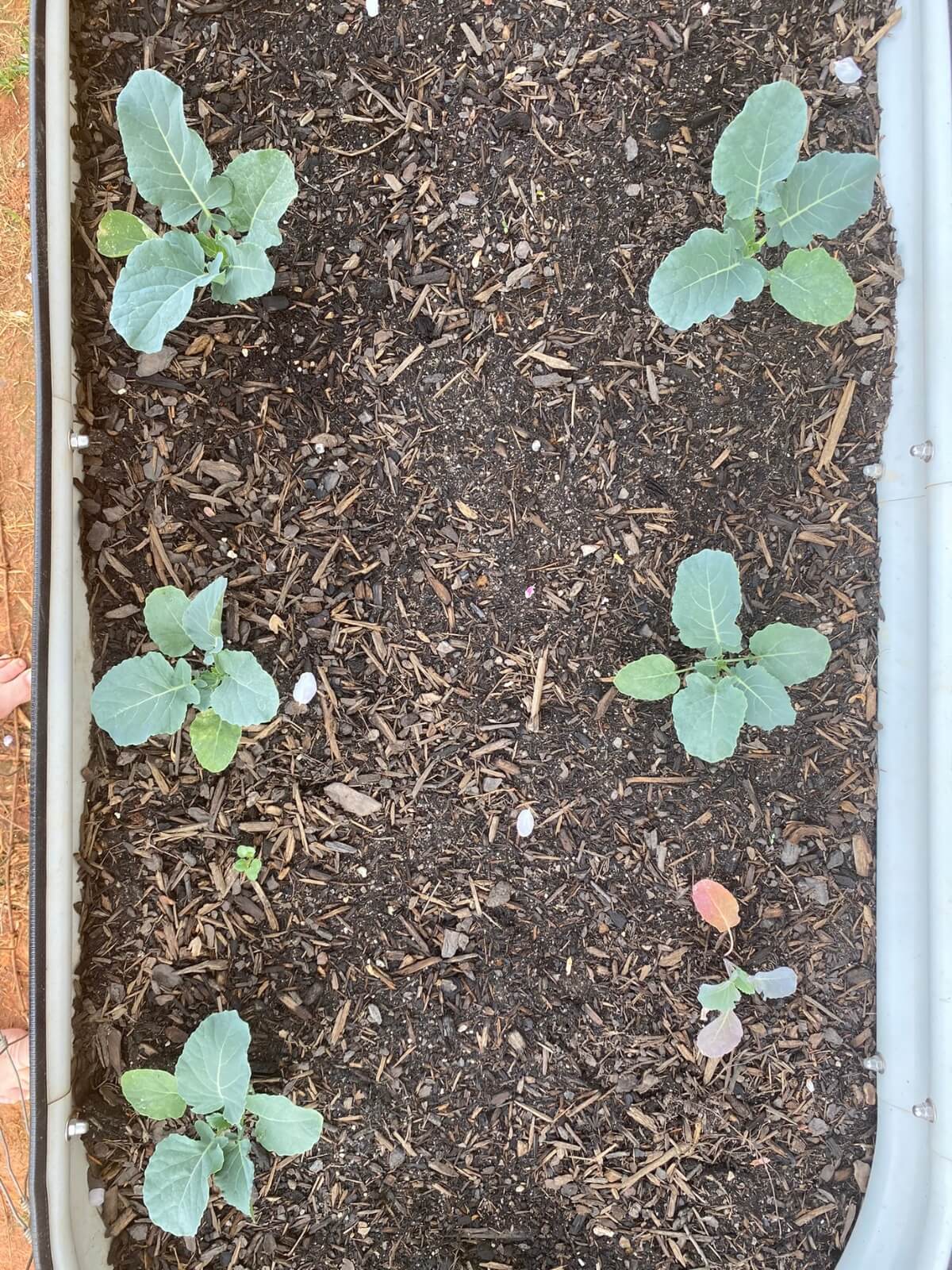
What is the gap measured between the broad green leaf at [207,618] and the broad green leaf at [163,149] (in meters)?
0.55

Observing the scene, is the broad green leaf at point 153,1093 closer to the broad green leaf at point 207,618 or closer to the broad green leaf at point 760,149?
the broad green leaf at point 207,618

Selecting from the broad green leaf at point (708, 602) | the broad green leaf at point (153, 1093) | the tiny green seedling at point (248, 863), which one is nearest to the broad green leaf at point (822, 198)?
the broad green leaf at point (708, 602)

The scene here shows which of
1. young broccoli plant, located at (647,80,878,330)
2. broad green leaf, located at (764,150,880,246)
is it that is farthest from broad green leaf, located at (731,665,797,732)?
broad green leaf, located at (764,150,880,246)

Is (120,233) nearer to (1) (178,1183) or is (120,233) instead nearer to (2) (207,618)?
(2) (207,618)

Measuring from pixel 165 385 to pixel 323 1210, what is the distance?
1.35 m

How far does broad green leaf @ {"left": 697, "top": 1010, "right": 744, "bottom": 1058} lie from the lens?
131cm

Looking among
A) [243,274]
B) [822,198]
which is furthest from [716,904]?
[243,274]

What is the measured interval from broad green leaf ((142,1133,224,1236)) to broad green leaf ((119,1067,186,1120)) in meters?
0.04

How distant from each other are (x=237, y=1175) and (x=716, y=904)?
2.69 ft

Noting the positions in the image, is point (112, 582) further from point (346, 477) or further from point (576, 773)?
point (576, 773)

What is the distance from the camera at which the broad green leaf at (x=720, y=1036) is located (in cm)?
131

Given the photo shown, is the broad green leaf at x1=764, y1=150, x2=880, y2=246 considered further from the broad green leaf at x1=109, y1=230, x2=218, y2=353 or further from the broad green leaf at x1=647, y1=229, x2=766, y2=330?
the broad green leaf at x1=109, y1=230, x2=218, y2=353

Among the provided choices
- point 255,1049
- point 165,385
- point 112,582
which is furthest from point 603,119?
point 255,1049

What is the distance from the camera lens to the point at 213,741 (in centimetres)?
128
